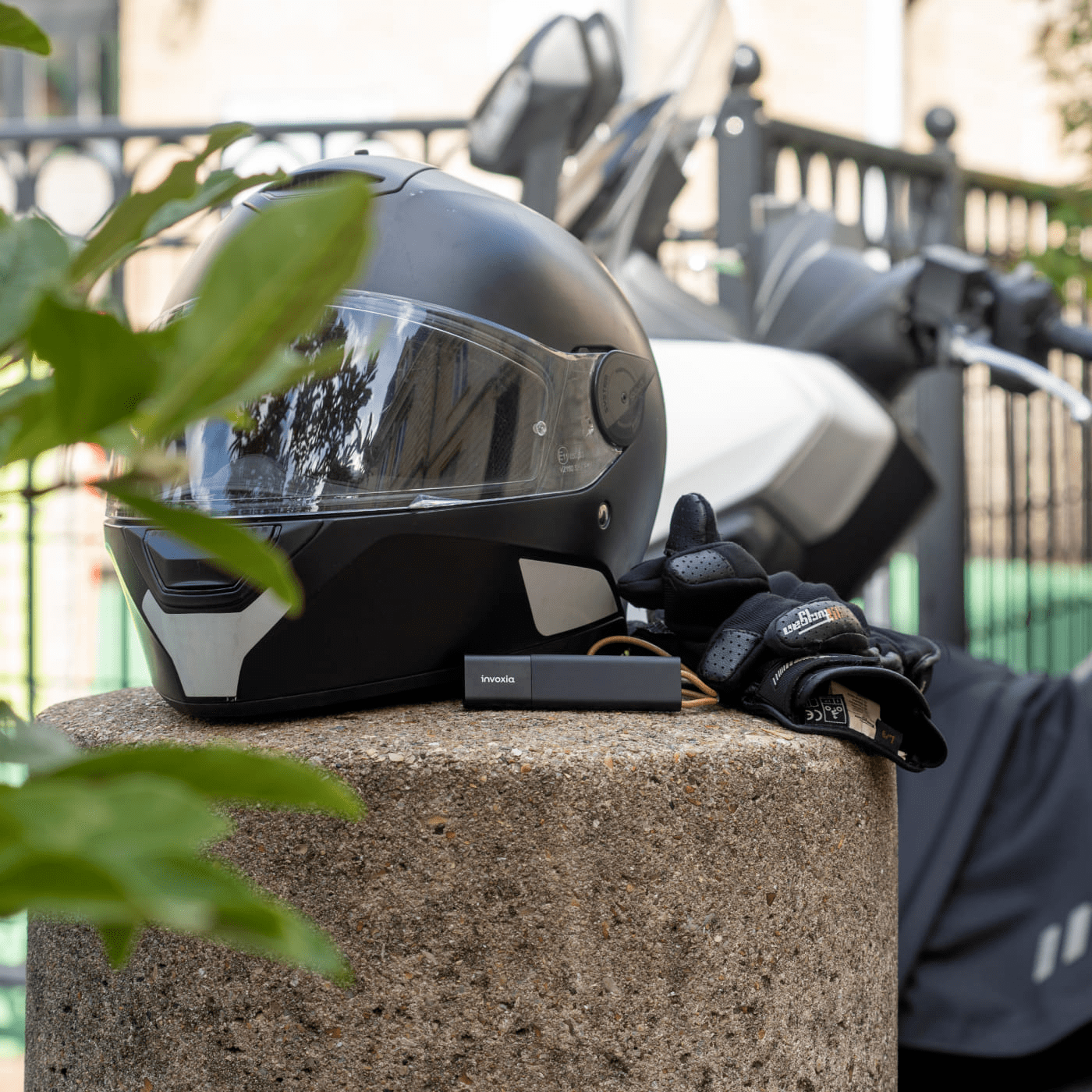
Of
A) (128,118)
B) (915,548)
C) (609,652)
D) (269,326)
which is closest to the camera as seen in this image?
(269,326)

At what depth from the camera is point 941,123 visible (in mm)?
3418

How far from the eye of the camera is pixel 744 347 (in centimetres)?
153

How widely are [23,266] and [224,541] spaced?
0.25 ft

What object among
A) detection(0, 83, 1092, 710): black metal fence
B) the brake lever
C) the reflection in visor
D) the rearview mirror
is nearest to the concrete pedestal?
the reflection in visor

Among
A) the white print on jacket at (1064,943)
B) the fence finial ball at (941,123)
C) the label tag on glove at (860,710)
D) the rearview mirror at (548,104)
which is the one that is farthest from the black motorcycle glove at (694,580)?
the fence finial ball at (941,123)

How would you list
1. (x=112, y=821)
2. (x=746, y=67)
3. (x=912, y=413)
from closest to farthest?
(x=112, y=821) → (x=746, y=67) → (x=912, y=413)

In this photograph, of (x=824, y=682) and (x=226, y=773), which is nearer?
(x=226, y=773)

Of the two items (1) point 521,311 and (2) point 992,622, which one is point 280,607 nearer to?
(1) point 521,311

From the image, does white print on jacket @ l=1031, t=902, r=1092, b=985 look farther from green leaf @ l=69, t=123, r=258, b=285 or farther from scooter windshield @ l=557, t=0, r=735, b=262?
green leaf @ l=69, t=123, r=258, b=285

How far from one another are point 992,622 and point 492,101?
2.91 m

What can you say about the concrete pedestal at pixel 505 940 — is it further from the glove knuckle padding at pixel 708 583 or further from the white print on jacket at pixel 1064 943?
the white print on jacket at pixel 1064 943

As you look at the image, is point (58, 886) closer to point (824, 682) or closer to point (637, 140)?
point (824, 682)

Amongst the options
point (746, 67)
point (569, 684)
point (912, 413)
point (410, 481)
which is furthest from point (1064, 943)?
point (912, 413)

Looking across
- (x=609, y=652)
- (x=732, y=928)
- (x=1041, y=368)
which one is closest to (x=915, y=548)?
(x=1041, y=368)
